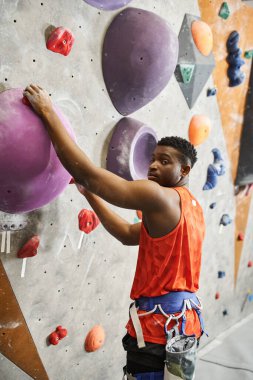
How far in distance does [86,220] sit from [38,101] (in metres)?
0.77

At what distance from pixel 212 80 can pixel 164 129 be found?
1.92ft

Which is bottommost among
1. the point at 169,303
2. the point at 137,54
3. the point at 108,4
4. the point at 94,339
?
the point at 94,339

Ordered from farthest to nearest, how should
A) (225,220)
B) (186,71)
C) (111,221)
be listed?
1. (225,220)
2. (186,71)
3. (111,221)

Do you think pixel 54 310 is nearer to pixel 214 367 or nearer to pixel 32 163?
pixel 32 163

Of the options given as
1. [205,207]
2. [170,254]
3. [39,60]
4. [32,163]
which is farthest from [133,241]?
[205,207]

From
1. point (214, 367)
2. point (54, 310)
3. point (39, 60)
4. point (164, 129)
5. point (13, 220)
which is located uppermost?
point (39, 60)

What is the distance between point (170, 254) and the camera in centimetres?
149

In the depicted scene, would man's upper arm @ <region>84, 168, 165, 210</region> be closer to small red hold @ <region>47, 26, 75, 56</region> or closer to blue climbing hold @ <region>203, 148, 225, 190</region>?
small red hold @ <region>47, 26, 75, 56</region>

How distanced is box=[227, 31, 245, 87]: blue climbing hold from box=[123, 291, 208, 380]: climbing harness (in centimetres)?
168

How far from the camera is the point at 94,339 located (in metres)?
2.15

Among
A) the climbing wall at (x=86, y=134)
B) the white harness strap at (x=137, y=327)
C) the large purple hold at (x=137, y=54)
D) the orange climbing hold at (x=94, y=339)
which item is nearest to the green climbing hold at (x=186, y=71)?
the climbing wall at (x=86, y=134)

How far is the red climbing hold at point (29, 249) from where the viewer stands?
1.65 meters

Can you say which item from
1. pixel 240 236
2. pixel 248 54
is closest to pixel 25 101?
pixel 248 54

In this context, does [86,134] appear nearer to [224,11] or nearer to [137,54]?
[137,54]
